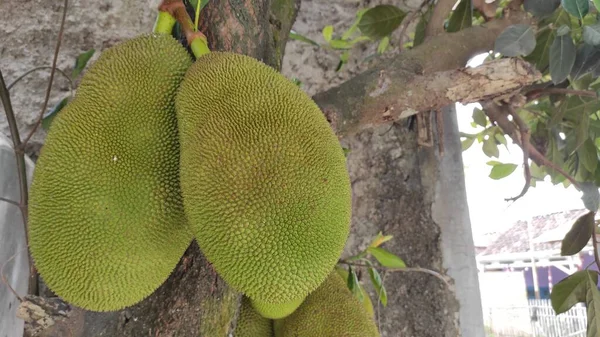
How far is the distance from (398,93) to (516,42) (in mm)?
251

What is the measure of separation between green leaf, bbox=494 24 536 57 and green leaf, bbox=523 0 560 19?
4 centimetres

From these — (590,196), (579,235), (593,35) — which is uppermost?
(593,35)

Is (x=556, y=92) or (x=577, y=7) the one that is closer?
(x=577, y=7)

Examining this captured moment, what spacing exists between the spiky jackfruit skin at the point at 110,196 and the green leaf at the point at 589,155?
1.00 meters

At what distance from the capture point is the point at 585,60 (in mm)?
888

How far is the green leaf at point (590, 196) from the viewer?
3.54ft

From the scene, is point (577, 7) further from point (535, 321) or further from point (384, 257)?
point (535, 321)

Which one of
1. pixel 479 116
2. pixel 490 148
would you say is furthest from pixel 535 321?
pixel 479 116

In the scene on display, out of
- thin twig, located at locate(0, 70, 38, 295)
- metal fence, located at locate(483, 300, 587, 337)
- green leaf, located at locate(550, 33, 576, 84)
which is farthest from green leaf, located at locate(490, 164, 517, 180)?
metal fence, located at locate(483, 300, 587, 337)

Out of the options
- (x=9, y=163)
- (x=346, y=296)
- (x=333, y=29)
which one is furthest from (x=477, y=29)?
(x=9, y=163)

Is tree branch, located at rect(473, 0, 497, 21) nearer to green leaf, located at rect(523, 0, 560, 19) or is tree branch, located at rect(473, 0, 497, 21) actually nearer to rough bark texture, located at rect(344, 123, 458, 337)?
green leaf, located at rect(523, 0, 560, 19)

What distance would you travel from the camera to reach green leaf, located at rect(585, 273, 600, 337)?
1.06 meters

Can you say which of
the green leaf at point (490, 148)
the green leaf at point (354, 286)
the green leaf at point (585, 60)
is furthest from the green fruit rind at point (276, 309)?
the green leaf at point (490, 148)

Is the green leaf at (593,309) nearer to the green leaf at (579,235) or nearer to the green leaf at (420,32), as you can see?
the green leaf at (579,235)
